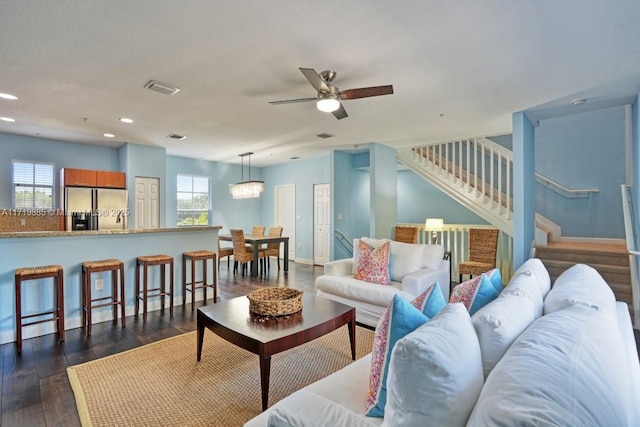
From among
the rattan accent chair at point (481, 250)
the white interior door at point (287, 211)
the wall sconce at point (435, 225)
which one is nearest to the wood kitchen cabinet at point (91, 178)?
the white interior door at point (287, 211)

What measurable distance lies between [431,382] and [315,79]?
2.42 meters

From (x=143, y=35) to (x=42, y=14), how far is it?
59cm

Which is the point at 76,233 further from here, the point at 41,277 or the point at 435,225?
the point at 435,225

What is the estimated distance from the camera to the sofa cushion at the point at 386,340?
1171mm

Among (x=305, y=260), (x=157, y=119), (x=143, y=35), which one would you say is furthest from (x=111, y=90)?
(x=305, y=260)

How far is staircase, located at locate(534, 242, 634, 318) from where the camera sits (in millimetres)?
4090

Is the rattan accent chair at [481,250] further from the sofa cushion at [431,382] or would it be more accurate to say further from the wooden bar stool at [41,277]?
the wooden bar stool at [41,277]

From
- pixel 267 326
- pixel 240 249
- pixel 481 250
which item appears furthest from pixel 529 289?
pixel 240 249

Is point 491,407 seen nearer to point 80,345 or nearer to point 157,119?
point 80,345

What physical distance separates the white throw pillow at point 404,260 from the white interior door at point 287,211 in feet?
15.5

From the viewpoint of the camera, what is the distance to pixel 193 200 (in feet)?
25.9

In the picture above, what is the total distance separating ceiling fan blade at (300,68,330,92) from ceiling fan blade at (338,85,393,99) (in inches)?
7.8

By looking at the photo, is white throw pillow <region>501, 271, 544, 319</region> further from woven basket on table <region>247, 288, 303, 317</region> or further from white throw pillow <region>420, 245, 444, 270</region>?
white throw pillow <region>420, 245, 444, 270</region>

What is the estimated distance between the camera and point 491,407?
0.69 metres
